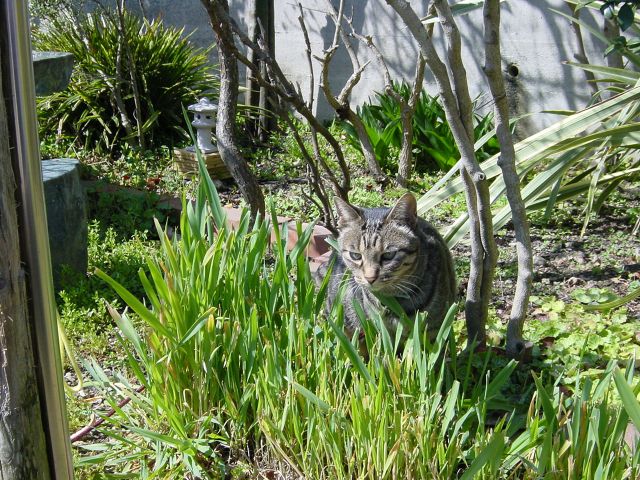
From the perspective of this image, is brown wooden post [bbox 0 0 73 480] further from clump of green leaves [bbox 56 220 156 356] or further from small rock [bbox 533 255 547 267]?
small rock [bbox 533 255 547 267]

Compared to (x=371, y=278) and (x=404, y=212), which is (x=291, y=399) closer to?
(x=371, y=278)

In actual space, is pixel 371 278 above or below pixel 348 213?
below

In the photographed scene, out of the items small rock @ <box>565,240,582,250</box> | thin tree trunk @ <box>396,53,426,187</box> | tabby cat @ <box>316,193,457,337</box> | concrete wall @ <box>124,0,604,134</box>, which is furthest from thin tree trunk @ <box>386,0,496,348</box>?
concrete wall @ <box>124,0,604,134</box>

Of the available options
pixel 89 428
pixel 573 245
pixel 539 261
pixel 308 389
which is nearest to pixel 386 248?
pixel 308 389

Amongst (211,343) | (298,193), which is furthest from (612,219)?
(211,343)

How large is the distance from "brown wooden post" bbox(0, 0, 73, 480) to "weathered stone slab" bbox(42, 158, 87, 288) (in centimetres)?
219

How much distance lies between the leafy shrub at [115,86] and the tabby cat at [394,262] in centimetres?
366

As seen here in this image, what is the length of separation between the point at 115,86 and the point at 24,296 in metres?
4.85

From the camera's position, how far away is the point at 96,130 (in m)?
6.53

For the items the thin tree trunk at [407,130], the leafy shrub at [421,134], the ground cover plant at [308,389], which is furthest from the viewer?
the leafy shrub at [421,134]

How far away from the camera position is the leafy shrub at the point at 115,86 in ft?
21.0

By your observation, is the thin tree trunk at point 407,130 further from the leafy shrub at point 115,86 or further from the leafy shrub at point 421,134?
the leafy shrub at point 115,86

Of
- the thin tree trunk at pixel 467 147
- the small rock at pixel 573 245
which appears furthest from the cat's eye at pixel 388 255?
the small rock at pixel 573 245

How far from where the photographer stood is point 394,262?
288 centimetres
